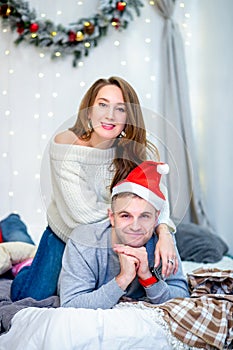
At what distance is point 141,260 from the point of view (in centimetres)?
172

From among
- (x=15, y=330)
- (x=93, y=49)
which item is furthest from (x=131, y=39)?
→ (x=15, y=330)

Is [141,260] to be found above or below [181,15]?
below

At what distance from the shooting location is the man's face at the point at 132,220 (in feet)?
5.60

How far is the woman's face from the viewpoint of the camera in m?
1.74

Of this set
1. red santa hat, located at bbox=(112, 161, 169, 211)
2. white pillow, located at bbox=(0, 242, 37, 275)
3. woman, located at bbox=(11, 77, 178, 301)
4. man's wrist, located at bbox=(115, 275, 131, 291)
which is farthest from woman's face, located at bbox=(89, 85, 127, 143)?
white pillow, located at bbox=(0, 242, 37, 275)

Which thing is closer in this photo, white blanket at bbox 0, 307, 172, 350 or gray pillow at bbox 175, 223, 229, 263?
white blanket at bbox 0, 307, 172, 350

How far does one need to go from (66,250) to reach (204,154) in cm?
228

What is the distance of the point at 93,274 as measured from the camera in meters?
1.79

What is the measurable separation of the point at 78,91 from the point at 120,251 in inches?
89.2

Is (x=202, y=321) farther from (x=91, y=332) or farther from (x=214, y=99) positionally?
(x=214, y=99)

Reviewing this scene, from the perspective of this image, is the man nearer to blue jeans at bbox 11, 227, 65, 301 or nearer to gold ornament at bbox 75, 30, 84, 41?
blue jeans at bbox 11, 227, 65, 301

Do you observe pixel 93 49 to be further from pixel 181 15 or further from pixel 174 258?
pixel 174 258

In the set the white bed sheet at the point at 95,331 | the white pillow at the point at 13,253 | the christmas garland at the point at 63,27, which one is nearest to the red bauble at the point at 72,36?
the christmas garland at the point at 63,27

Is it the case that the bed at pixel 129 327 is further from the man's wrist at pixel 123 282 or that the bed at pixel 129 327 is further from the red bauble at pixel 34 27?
the red bauble at pixel 34 27
